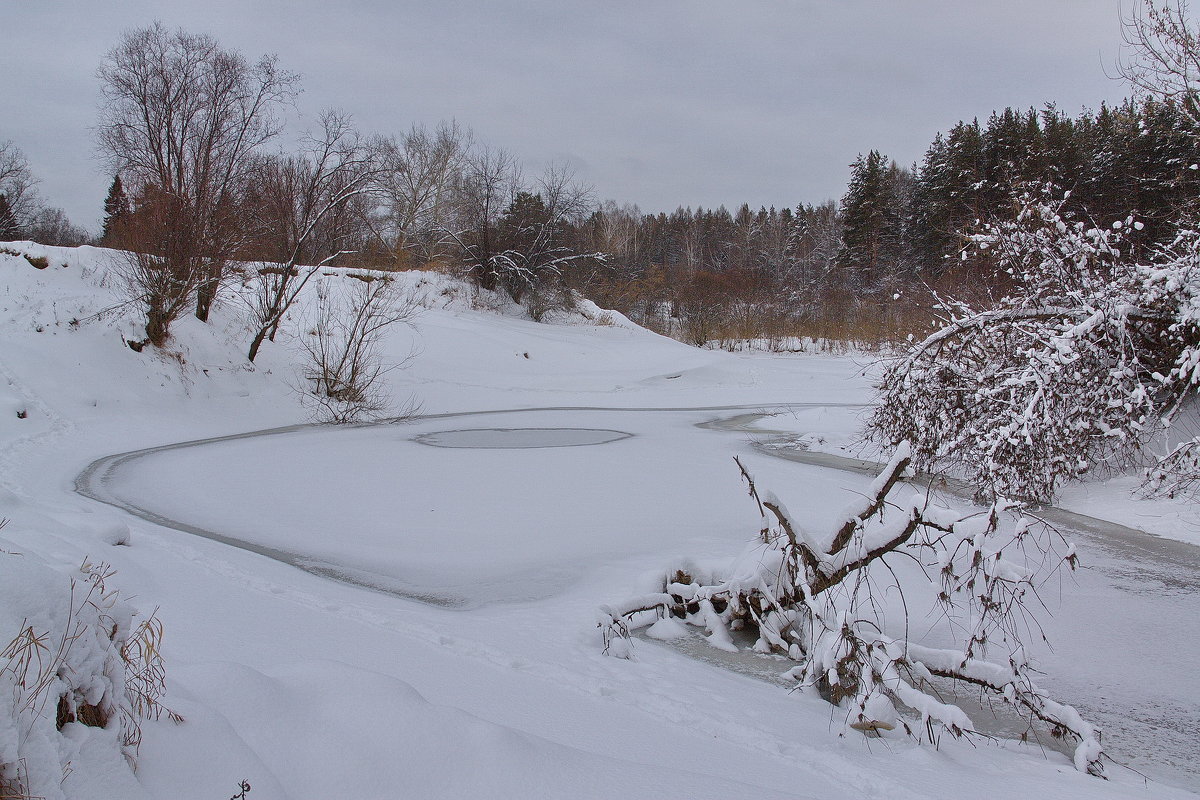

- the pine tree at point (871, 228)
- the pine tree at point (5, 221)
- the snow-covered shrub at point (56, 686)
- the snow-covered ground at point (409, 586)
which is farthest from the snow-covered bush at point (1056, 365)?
the pine tree at point (871, 228)

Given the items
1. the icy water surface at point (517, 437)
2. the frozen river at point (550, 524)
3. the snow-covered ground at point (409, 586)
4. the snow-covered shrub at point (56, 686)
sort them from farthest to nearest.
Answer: the icy water surface at point (517, 437) → the frozen river at point (550, 524) → the snow-covered ground at point (409, 586) → the snow-covered shrub at point (56, 686)

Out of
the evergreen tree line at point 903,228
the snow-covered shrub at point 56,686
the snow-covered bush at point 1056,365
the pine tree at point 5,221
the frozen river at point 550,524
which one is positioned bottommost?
the frozen river at point 550,524

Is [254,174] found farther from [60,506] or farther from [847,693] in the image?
[847,693]

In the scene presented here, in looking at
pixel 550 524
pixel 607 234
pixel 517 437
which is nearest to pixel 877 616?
pixel 550 524

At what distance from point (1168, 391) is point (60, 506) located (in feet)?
40.7

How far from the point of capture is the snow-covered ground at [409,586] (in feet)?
7.82

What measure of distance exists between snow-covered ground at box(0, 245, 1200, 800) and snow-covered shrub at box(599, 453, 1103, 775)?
19 centimetres

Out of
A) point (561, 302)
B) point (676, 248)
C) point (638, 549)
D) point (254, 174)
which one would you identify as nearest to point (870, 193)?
point (561, 302)

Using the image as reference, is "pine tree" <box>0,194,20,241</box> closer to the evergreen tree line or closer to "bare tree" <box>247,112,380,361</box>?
"bare tree" <box>247,112,380,361</box>

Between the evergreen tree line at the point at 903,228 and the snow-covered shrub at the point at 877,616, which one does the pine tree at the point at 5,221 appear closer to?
the evergreen tree line at the point at 903,228

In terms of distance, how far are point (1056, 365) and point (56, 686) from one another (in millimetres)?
8575

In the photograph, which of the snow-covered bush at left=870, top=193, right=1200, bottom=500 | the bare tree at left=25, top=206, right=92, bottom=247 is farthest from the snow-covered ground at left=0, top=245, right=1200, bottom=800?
the bare tree at left=25, top=206, right=92, bottom=247

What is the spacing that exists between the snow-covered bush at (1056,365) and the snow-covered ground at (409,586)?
68.1 inches

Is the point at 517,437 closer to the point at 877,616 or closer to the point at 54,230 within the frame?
the point at 877,616
